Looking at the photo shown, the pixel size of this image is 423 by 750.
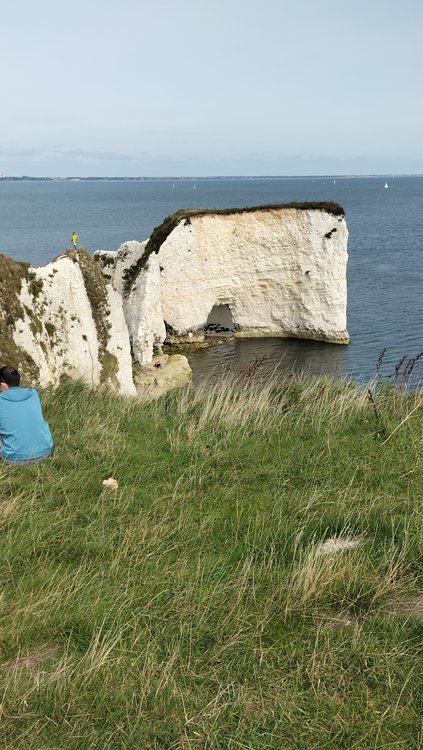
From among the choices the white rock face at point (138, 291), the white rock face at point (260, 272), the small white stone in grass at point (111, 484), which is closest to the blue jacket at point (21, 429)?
the small white stone in grass at point (111, 484)

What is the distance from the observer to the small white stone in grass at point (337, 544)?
5.41 m

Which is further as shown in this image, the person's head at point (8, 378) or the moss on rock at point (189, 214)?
the moss on rock at point (189, 214)

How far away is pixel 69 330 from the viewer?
16359mm

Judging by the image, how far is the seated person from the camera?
280 inches

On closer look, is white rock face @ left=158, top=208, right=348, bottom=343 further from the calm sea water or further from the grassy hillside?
the grassy hillside

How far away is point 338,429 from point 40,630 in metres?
4.92

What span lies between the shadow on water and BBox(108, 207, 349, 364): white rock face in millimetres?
1176

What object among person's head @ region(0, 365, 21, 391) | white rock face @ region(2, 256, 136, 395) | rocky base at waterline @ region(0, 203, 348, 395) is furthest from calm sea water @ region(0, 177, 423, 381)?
person's head @ region(0, 365, 21, 391)

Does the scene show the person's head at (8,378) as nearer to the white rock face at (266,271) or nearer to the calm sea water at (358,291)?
the calm sea water at (358,291)

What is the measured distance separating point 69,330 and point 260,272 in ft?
58.5

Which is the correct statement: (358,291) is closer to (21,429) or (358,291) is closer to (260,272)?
(260,272)

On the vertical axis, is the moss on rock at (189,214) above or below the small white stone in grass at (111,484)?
above

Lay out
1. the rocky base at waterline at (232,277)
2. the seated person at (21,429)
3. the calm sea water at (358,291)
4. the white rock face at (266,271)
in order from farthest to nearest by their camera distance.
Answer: the white rock face at (266,271), the calm sea water at (358,291), the rocky base at waterline at (232,277), the seated person at (21,429)

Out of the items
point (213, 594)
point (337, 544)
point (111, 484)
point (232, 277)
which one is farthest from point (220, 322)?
point (213, 594)
